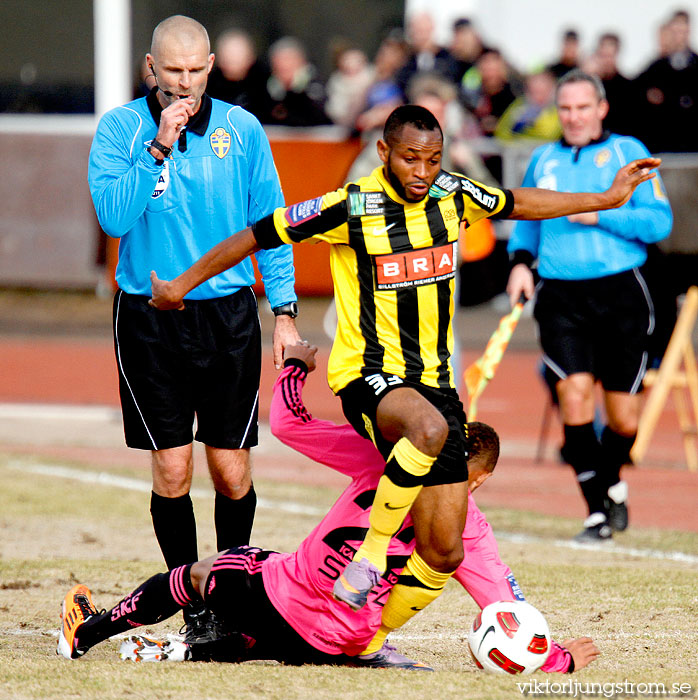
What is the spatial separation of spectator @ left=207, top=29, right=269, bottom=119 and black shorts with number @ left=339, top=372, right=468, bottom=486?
10.4m

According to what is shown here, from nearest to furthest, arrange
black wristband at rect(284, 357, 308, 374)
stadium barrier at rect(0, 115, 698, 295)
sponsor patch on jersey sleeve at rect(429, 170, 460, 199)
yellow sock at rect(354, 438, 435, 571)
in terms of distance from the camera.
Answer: yellow sock at rect(354, 438, 435, 571)
sponsor patch on jersey sleeve at rect(429, 170, 460, 199)
black wristband at rect(284, 357, 308, 374)
stadium barrier at rect(0, 115, 698, 295)

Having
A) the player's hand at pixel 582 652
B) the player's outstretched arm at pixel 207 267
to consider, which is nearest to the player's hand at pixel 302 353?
the player's outstretched arm at pixel 207 267

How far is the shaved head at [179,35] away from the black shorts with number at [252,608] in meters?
1.95

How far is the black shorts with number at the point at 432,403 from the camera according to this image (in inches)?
181

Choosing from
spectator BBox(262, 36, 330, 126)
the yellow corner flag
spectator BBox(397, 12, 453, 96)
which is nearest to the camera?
the yellow corner flag

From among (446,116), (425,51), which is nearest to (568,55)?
(425,51)

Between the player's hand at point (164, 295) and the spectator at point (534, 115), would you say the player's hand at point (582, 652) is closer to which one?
the player's hand at point (164, 295)

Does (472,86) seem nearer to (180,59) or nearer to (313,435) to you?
(180,59)

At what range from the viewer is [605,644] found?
16.7 ft

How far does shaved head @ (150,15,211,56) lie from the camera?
194 inches

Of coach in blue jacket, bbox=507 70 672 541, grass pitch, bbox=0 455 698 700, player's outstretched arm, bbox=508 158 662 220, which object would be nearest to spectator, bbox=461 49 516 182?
grass pitch, bbox=0 455 698 700

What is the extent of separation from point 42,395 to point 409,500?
28.8ft

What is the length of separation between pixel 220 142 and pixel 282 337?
0.83m

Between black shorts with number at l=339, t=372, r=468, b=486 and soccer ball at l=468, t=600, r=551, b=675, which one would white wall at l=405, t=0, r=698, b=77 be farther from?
soccer ball at l=468, t=600, r=551, b=675
